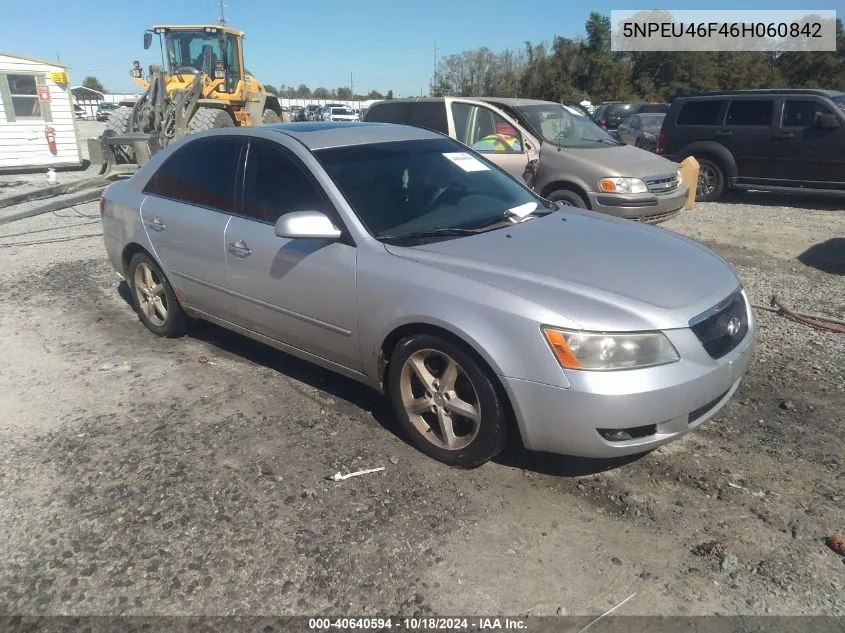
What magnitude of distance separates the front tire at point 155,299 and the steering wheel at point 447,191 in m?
2.20

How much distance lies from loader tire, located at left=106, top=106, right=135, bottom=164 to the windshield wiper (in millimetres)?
11872

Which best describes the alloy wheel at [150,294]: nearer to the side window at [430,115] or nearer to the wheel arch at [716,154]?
the side window at [430,115]

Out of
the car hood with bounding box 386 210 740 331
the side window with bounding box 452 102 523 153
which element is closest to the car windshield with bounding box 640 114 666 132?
the side window with bounding box 452 102 523 153

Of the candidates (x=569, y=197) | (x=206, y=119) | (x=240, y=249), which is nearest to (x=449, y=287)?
(x=240, y=249)

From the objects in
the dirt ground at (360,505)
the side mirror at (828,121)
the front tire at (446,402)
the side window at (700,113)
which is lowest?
the dirt ground at (360,505)

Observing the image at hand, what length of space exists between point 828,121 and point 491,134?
5.36 metres

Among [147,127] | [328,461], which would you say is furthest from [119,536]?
[147,127]

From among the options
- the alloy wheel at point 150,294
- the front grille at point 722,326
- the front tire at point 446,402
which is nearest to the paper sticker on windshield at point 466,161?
the front tire at point 446,402

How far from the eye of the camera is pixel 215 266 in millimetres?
4309

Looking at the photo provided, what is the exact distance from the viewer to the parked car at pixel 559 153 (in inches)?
305

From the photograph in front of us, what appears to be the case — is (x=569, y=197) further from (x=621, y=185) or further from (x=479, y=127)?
(x=479, y=127)

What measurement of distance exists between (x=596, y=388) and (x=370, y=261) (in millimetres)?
1326

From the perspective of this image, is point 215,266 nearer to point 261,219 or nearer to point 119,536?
point 261,219

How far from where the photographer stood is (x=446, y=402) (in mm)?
3240
